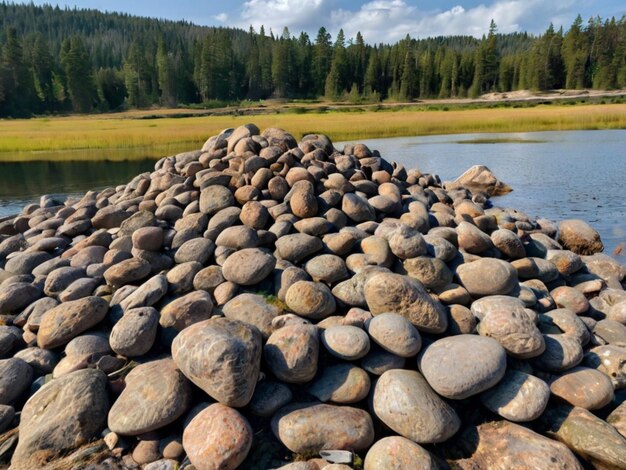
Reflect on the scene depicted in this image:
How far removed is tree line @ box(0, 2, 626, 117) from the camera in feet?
253

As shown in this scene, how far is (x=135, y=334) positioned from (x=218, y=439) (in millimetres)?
1647

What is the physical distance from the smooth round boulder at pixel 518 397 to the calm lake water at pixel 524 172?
7061 mm

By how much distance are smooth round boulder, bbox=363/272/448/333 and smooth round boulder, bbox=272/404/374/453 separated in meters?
1.19

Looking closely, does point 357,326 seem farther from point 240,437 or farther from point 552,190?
point 552,190

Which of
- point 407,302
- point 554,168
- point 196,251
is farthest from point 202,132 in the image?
point 407,302

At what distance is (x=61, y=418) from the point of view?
4.10 meters

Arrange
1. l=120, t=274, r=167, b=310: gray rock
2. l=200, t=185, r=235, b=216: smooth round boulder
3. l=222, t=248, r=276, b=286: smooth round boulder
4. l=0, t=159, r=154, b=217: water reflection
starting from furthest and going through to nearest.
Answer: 1. l=0, t=159, r=154, b=217: water reflection
2. l=200, t=185, r=235, b=216: smooth round boulder
3. l=222, t=248, r=276, b=286: smooth round boulder
4. l=120, t=274, r=167, b=310: gray rock

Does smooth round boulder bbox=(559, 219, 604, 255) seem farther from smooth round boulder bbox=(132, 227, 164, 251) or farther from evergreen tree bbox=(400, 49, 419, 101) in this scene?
evergreen tree bbox=(400, 49, 419, 101)

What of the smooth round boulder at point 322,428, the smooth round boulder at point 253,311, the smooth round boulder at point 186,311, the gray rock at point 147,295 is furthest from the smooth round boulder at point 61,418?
the smooth round boulder at point 322,428

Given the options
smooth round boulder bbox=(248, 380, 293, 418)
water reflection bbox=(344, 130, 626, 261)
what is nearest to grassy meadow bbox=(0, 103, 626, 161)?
water reflection bbox=(344, 130, 626, 261)

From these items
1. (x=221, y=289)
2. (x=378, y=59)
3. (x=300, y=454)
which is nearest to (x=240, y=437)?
(x=300, y=454)

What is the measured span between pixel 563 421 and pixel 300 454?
2527mm

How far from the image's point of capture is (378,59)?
3752 inches

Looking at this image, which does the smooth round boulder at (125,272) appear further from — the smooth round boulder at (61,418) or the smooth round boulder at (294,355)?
the smooth round boulder at (294,355)
